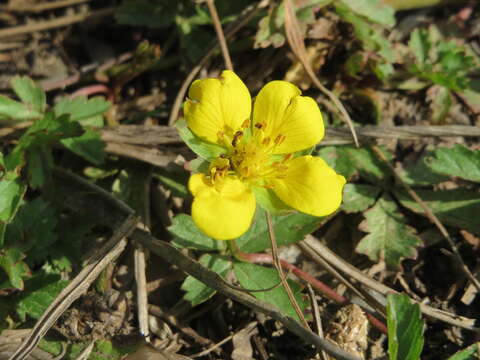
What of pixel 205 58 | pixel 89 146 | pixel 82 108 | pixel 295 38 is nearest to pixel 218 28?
pixel 205 58

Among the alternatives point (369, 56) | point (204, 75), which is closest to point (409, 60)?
point (369, 56)

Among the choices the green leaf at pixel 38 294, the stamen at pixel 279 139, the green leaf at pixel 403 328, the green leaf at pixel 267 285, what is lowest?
the green leaf at pixel 403 328

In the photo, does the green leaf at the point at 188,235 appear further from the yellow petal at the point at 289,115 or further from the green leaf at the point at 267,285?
the yellow petal at the point at 289,115

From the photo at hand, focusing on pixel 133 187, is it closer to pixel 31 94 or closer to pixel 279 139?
pixel 31 94

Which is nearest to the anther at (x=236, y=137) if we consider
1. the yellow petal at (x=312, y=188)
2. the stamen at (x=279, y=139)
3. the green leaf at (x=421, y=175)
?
the stamen at (x=279, y=139)

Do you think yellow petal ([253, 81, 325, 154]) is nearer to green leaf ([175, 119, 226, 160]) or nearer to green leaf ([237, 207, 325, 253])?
green leaf ([175, 119, 226, 160])

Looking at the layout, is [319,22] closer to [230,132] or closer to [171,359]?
[230,132]
